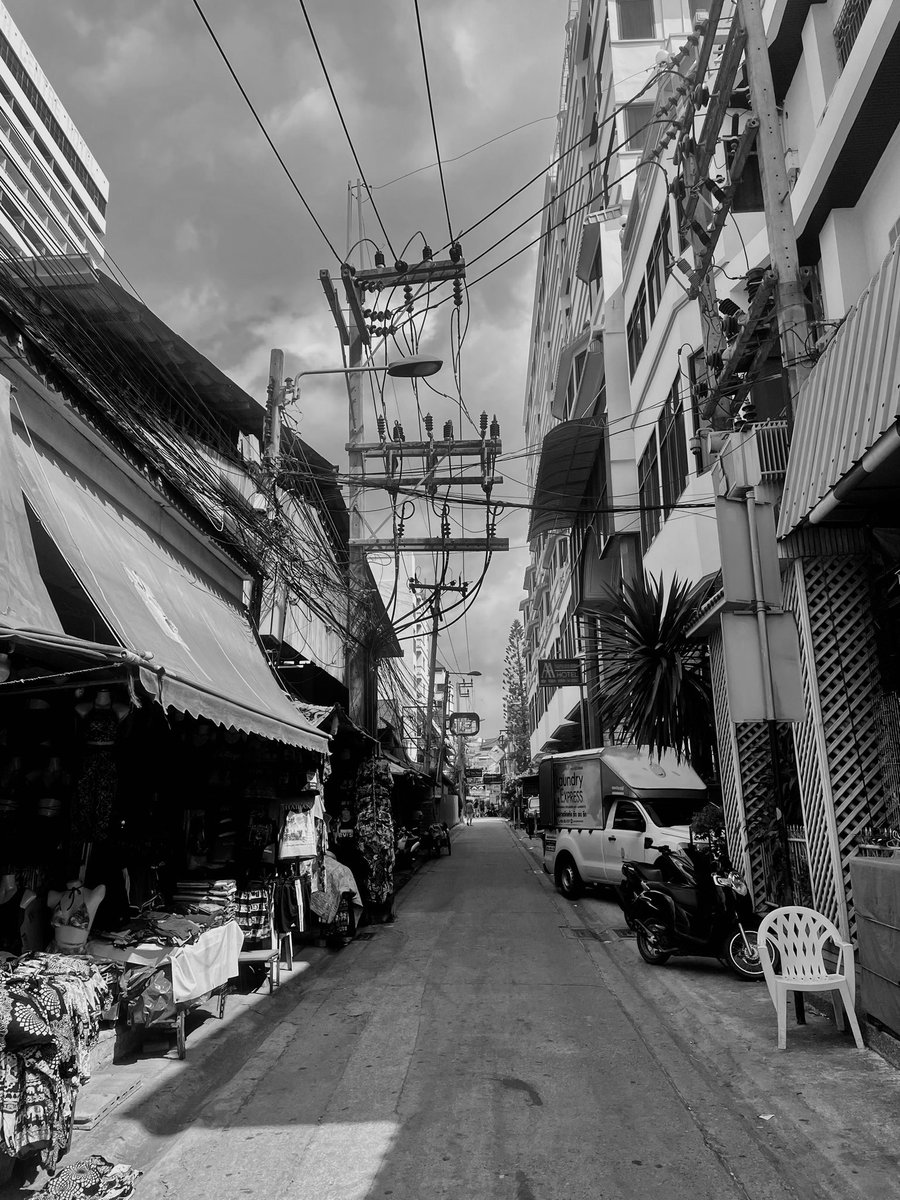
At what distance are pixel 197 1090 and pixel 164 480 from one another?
636 cm

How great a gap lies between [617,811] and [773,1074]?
9.22 meters

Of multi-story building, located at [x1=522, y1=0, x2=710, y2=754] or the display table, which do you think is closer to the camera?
the display table

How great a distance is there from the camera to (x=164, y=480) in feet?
31.3

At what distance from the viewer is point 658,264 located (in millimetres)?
17109

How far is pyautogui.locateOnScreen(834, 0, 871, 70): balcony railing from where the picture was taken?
10156 mm

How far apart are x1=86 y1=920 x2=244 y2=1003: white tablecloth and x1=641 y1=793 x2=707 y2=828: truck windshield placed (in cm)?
884

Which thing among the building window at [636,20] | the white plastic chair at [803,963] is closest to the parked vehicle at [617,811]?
the white plastic chair at [803,963]

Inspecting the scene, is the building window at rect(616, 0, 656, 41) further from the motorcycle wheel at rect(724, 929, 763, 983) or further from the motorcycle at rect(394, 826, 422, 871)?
the motorcycle wheel at rect(724, 929, 763, 983)

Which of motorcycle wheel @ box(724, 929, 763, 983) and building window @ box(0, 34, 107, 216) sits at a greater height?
building window @ box(0, 34, 107, 216)

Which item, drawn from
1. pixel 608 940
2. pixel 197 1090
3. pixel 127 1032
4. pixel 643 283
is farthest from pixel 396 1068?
pixel 643 283

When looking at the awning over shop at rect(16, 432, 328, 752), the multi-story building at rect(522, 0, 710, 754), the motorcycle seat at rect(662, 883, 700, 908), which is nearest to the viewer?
the awning over shop at rect(16, 432, 328, 752)

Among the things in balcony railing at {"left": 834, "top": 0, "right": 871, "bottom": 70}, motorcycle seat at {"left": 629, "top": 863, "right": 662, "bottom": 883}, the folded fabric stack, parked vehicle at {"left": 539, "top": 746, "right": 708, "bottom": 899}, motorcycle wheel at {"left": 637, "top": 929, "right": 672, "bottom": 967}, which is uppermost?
balcony railing at {"left": 834, "top": 0, "right": 871, "bottom": 70}

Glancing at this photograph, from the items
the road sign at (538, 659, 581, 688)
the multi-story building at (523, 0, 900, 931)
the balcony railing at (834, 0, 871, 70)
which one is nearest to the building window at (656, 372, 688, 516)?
the multi-story building at (523, 0, 900, 931)

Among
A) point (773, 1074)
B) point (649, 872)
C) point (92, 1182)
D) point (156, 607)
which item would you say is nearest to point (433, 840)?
point (649, 872)
